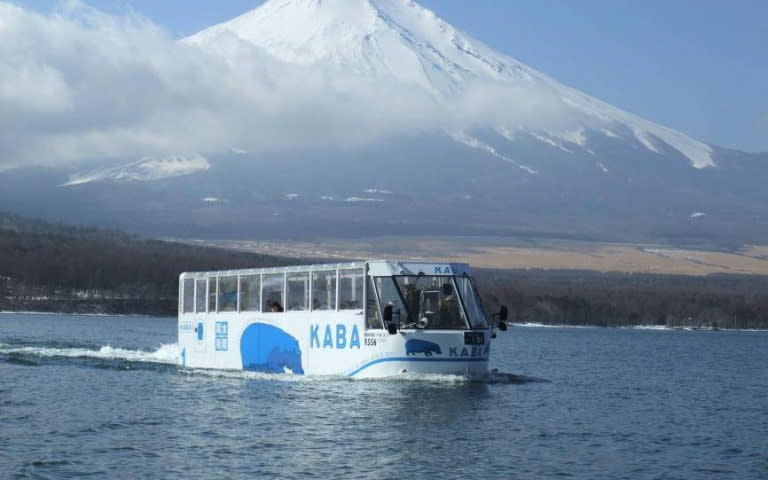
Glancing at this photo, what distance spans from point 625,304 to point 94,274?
2243 inches

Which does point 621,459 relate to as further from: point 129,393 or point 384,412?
point 129,393

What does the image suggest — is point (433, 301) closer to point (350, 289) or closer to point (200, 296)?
point (350, 289)

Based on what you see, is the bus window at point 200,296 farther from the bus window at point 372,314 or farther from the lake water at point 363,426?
the bus window at point 372,314

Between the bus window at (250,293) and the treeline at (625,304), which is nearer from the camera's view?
the bus window at (250,293)

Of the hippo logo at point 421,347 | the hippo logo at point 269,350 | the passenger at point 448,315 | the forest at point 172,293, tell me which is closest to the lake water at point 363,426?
the hippo logo at point 269,350

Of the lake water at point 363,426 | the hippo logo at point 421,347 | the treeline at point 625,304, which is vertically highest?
the treeline at point 625,304

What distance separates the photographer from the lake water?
23703mm

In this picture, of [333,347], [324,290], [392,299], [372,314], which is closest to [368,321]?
[372,314]

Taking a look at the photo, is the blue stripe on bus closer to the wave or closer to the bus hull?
the bus hull

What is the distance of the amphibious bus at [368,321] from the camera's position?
34469 mm

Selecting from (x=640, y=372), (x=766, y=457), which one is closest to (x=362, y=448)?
(x=766, y=457)

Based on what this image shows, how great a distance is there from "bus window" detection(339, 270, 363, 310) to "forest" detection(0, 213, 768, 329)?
315 feet

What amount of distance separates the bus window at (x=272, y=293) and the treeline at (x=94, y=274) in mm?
95375

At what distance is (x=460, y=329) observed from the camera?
1372 inches
